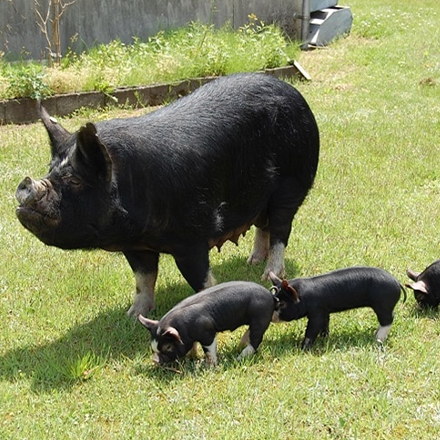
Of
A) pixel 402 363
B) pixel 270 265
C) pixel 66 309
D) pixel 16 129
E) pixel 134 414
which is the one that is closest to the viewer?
pixel 134 414

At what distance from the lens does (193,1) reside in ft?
52.2

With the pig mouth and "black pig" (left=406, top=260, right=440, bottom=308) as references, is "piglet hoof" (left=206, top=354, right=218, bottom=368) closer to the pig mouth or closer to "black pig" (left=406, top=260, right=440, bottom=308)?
the pig mouth

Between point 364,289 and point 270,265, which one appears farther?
point 270,265

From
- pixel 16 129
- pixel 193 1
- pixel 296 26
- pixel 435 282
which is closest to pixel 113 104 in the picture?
pixel 16 129

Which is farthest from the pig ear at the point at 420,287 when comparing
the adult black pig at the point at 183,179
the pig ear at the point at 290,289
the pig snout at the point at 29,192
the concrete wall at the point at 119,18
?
the concrete wall at the point at 119,18

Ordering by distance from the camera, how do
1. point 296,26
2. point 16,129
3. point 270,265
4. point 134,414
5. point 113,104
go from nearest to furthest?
1. point 134,414
2. point 270,265
3. point 16,129
4. point 113,104
5. point 296,26

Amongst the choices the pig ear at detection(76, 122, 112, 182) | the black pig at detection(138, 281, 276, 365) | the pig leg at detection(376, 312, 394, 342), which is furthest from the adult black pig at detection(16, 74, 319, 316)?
the pig leg at detection(376, 312, 394, 342)

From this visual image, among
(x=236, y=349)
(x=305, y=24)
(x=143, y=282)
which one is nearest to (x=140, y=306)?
(x=143, y=282)

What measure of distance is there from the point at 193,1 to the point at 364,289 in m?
11.2

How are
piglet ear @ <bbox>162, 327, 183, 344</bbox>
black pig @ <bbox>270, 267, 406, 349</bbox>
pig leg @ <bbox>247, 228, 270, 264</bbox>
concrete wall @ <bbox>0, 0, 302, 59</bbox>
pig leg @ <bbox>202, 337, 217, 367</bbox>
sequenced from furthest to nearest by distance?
concrete wall @ <bbox>0, 0, 302, 59</bbox> < pig leg @ <bbox>247, 228, 270, 264</bbox> < black pig @ <bbox>270, 267, 406, 349</bbox> < pig leg @ <bbox>202, 337, 217, 367</bbox> < piglet ear @ <bbox>162, 327, 183, 344</bbox>

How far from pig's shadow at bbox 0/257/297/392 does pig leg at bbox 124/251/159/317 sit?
0.09m

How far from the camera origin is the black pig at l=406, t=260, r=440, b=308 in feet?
20.4

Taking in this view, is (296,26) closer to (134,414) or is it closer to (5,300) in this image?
(5,300)

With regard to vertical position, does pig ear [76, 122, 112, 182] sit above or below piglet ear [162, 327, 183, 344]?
above
